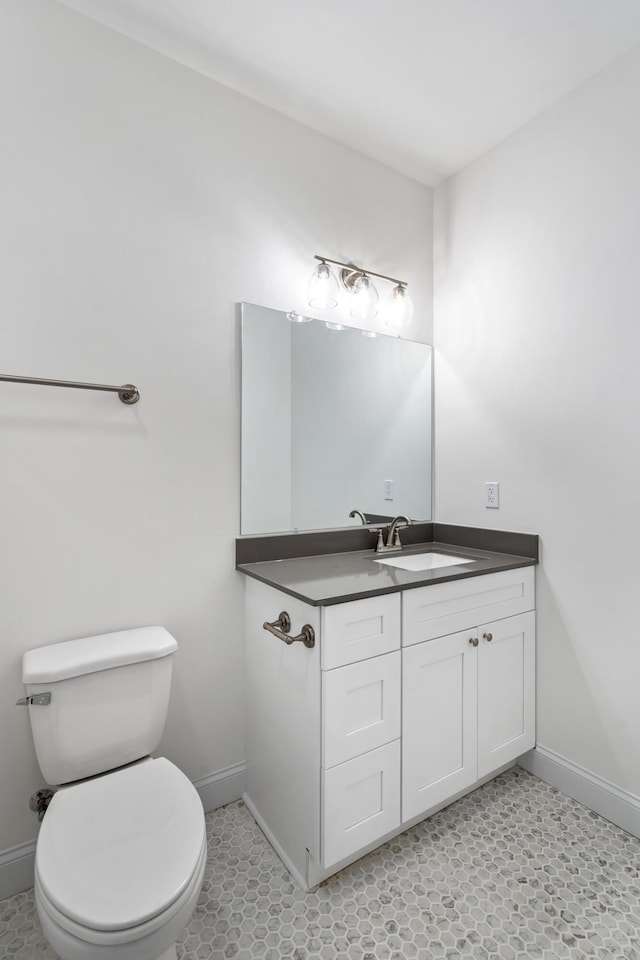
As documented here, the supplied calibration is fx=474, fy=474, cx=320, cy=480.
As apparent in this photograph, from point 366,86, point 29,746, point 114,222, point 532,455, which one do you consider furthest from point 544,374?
point 29,746

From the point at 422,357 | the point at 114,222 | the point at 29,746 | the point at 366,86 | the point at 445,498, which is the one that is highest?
the point at 366,86

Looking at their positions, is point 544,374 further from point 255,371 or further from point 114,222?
point 114,222

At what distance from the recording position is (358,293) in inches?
79.0

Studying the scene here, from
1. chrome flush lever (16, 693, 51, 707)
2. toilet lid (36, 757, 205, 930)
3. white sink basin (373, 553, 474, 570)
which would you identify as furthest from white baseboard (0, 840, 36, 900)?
white sink basin (373, 553, 474, 570)

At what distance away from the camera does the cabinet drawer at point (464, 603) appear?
1.50m

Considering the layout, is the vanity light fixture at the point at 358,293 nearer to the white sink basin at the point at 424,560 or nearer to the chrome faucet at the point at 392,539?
→ the chrome faucet at the point at 392,539

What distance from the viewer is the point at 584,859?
1.47m

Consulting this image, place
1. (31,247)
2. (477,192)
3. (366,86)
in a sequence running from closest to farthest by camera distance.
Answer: (31,247)
(366,86)
(477,192)

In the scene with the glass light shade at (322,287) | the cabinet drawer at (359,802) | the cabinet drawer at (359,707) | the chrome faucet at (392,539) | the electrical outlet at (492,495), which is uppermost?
the glass light shade at (322,287)

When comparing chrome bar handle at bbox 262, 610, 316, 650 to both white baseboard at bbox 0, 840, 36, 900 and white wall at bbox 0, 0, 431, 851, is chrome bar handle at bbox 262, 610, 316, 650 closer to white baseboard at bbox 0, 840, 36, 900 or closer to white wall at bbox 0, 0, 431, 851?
white wall at bbox 0, 0, 431, 851

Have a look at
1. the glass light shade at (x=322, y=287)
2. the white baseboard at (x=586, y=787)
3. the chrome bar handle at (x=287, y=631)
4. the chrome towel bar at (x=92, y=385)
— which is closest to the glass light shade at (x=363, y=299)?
the glass light shade at (x=322, y=287)

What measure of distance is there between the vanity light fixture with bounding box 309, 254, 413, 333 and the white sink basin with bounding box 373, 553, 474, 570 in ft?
3.43

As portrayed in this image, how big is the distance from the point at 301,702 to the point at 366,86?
212 centimetres

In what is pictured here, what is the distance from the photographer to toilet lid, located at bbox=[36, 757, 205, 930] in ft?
2.85
